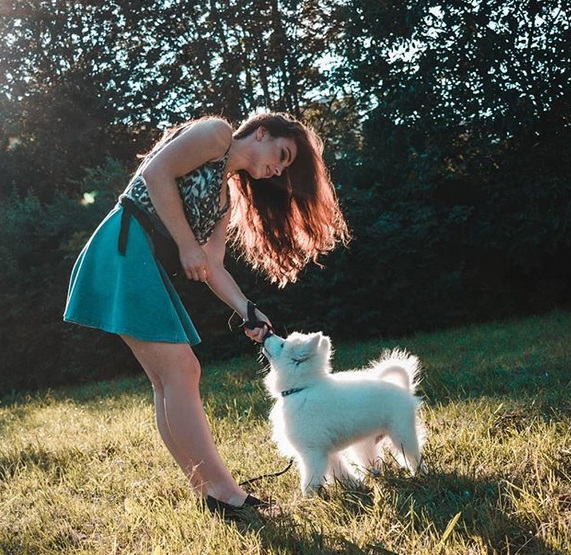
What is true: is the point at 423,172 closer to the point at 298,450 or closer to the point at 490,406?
the point at 490,406

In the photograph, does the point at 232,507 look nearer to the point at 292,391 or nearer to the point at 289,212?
the point at 292,391

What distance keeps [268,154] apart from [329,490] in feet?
5.02

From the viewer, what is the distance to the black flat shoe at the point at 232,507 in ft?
9.39

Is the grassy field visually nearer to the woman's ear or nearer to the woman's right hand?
the woman's right hand

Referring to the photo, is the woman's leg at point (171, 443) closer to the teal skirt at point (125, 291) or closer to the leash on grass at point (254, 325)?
the teal skirt at point (125, 291)

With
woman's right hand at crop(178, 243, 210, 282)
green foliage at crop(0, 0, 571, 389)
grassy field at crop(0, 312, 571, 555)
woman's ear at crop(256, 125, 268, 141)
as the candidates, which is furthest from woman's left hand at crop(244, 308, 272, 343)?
green foliage at crop(0, 0, 571, 389)

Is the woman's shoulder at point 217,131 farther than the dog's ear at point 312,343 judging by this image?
No

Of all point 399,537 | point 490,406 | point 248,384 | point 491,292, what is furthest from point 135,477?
point 491,292

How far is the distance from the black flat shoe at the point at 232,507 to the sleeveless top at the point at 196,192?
3.90 feet

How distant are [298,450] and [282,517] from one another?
1.43ft

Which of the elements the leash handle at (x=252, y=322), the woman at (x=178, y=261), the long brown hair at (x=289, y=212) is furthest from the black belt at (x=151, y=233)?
the long brown hair at (x=289, y=212)

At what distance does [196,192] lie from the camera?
3.15 metres

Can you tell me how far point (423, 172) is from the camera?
1033 cm

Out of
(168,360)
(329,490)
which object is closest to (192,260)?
(168,360)
